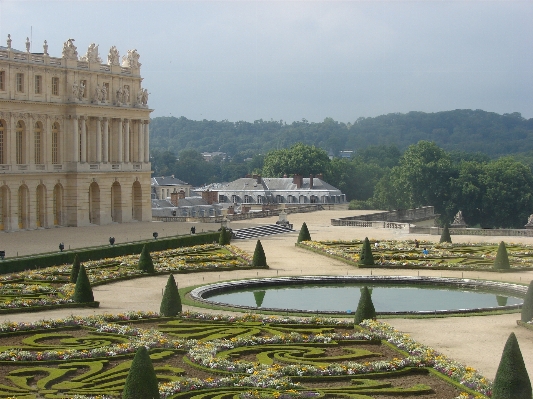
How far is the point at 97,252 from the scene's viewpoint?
49.4 metres

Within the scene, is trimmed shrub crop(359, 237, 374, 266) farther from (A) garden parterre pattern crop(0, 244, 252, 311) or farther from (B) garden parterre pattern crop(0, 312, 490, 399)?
(B) garden parterre pattern crop(0, 312, 490, 399)

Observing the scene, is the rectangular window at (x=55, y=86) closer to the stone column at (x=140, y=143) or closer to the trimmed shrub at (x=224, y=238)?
the stone column at (x=140, y=143)

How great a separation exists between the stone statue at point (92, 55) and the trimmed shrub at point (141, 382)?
178ft

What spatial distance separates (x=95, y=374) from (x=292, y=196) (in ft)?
279

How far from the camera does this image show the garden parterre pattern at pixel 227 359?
896 inches

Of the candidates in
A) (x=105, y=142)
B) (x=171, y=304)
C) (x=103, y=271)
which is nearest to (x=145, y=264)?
(x=103, y=271)

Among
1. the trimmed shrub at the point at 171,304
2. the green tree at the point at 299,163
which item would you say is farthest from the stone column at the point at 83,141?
the green tree at the point at 299,163

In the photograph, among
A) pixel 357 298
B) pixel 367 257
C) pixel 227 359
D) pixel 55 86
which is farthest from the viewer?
pixel 55 86

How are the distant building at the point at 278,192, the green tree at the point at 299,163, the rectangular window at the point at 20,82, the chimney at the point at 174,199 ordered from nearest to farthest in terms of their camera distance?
the rectangular window at the point at 20,82, the chimney at the point at 174,199, the distant building at the point at 278,192, the green tree at the point at 299,163

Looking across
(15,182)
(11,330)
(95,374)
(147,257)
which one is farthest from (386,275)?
(15,182)

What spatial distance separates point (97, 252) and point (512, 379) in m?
31.6

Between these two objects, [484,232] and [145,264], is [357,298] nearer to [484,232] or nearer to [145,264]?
[145,264]

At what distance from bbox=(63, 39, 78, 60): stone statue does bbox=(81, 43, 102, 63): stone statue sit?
1.76 metres

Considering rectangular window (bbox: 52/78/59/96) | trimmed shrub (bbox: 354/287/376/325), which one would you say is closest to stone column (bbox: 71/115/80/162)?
rectangular window (bbox: 52/78/59/96)
